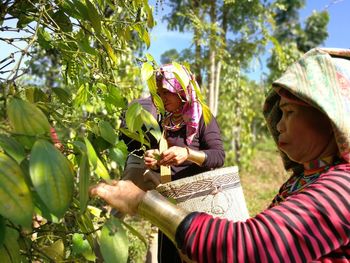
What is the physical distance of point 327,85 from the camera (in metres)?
0.82

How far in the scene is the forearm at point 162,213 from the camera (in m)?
0.76

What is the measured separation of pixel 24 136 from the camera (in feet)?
2.03

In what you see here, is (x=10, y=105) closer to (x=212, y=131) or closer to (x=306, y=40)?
(x=212, y=131)

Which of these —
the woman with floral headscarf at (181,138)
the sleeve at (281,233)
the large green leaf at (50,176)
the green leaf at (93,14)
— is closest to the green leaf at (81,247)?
the sleeve at (281,233)

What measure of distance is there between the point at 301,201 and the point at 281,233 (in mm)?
70

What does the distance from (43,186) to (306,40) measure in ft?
116

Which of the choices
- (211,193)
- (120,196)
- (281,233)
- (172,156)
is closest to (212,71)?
(172,156)

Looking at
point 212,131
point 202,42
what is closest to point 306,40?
point 202,42

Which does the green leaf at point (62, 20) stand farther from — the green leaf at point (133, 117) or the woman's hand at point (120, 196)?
the woman's hand at point (120, 196)

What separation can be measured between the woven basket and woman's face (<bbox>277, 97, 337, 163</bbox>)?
495 mm

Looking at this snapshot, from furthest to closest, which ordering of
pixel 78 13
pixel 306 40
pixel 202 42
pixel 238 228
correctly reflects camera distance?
pixel 306 40
pixel 202 42
pixel 78 13
pixel 238 228

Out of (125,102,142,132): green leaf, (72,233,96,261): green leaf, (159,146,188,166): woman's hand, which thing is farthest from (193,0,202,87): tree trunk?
(72,233,96,261): green leaf

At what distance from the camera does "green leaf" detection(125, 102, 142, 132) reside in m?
0.92

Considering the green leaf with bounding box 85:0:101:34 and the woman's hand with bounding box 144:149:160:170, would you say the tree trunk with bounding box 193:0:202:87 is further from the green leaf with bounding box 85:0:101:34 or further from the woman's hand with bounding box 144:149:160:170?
the green leaf with bounding box 85:0:101:34
